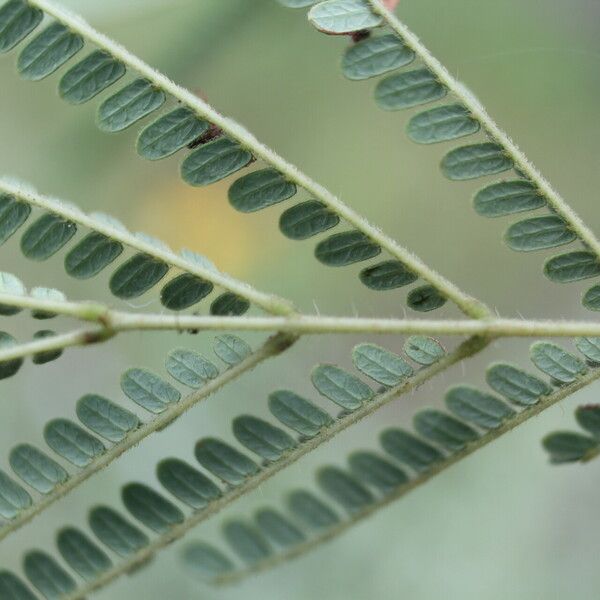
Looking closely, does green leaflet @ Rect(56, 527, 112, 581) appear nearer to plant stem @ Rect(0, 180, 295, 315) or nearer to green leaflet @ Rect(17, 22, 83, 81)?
plant stem @ Rect(0, 180, 295, 315)

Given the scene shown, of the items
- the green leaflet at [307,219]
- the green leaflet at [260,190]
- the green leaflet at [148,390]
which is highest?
the green leaflet at [260,190]

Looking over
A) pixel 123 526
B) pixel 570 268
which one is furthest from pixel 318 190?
pixel 123 526

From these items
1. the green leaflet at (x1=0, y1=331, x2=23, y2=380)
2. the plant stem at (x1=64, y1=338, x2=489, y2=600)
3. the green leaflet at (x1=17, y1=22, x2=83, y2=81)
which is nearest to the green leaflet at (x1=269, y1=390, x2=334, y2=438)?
the plant stem at (x1=64, y1=338, x2=489, y2=600)

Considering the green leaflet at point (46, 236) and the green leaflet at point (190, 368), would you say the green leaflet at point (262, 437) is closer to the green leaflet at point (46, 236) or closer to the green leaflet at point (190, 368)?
the green leaflet at point (190, 368)

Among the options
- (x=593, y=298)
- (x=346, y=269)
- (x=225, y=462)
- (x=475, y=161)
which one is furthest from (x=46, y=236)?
(x=346, y=269)

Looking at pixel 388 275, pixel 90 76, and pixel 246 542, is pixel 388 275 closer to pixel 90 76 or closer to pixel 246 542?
pixel 90 76

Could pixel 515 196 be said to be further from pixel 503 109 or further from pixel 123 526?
pixel 503 109

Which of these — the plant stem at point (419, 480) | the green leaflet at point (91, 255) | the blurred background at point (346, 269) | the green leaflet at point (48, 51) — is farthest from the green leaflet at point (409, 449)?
the blurred background at point (346, 269)
